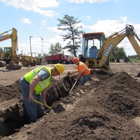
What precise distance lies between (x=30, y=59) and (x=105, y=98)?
1768 cm

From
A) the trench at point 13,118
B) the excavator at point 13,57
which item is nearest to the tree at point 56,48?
the excavator at point 13,57

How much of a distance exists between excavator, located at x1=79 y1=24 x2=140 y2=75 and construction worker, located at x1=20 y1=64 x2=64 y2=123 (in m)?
7.77

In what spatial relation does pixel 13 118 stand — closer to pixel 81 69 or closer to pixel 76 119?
pixel 76 119

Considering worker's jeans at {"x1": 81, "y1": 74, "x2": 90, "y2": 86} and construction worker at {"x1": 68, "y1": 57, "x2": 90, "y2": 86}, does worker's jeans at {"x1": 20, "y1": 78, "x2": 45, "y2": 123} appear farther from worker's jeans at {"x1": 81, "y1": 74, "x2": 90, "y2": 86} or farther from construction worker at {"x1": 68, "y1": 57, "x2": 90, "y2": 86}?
worker's jeans at {"x1": 81, "y1": 74, "x2": 90, "y2": 86}

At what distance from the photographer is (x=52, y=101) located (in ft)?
26.2

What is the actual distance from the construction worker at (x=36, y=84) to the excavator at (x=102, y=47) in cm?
777

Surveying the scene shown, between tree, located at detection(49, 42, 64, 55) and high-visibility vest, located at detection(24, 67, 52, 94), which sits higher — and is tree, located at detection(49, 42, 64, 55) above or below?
above

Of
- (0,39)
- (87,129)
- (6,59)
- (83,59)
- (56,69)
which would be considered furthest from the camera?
(6,59)

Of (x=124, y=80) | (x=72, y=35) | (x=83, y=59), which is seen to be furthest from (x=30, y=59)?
(x=72, y=35)

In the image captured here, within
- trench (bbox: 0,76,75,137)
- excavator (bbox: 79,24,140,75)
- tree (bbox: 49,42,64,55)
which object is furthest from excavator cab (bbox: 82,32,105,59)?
tree (bbox: 49,42,64,55)

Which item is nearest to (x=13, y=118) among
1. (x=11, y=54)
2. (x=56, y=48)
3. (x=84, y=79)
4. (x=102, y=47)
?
(x=84, y=79)

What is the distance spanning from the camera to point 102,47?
12.8 metres

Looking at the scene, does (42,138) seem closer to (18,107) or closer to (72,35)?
Answer: (18,107)

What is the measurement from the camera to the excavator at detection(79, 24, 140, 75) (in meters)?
12.4
